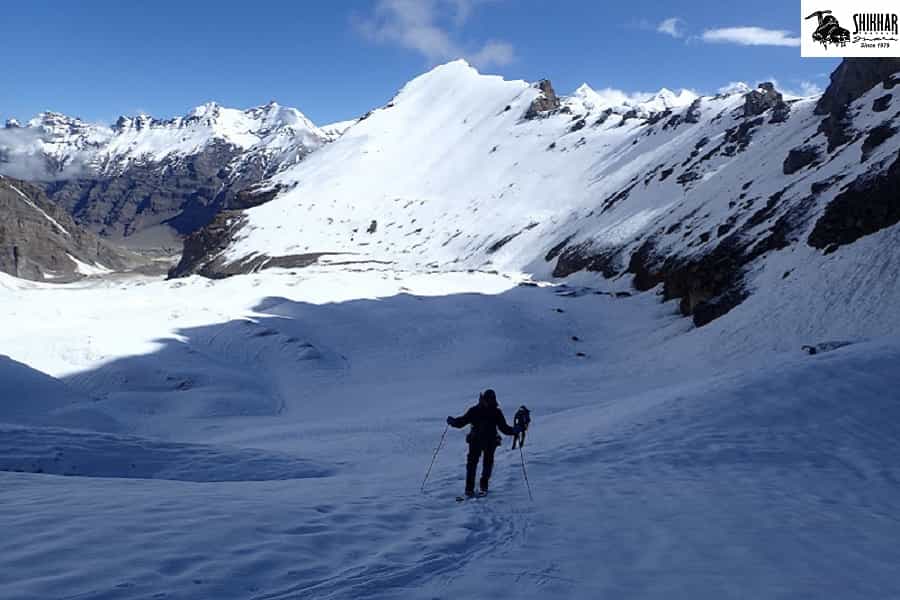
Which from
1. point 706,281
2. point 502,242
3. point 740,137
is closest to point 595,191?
point 502,242

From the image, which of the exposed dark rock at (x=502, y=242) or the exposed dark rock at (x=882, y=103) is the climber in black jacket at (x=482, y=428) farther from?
the exposed dark rock at (x=502, y=242)

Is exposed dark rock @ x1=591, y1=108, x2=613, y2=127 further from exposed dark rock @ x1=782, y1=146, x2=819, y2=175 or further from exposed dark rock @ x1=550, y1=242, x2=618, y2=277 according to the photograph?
exposed dark rock @ x1=782, y1=146, x2=819, y2=175

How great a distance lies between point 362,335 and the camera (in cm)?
3512

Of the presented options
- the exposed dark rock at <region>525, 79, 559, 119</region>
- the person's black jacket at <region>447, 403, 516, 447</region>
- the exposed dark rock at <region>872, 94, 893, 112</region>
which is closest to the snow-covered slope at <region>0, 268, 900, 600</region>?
the person's black jacket at <region>447, 403, 516, 447</region>

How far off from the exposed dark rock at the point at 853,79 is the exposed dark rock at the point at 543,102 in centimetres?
9810

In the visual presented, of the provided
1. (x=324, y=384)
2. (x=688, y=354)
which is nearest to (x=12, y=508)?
(x=324, y=384)

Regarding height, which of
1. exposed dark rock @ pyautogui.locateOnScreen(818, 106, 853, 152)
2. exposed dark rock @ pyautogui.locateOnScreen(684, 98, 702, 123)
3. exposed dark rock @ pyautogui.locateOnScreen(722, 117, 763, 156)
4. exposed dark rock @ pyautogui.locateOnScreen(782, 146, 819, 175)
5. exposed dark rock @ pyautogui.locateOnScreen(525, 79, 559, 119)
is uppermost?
exposed dark rock @ pyautogui.locateOnScreen(525, 79, 559, 119)

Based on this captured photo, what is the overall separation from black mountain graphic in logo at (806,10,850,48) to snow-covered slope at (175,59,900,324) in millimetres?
5648

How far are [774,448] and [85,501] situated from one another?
10746 millimetres

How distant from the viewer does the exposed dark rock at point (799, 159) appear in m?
45.2

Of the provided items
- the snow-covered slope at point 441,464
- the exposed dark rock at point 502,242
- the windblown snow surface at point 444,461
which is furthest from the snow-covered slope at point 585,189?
the snow-covered slope at point 441,464

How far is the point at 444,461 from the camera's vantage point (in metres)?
13.3

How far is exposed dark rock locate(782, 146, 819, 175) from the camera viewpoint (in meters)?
45.2

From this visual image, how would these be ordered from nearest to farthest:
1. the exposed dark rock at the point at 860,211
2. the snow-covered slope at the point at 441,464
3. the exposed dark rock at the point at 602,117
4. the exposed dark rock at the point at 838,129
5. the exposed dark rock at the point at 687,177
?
the snow-covered slope at the point at 441,464
the exposed dark rock at the point at 860,211
the exposed dark rock at the point at 838,129
the exposed dark rock at the point at 687,177
the exposed dark rock at the point at 602,117
